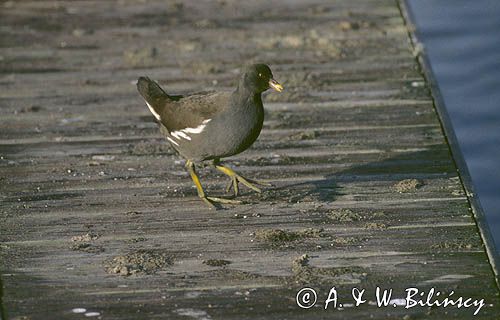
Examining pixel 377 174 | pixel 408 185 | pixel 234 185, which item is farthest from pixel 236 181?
pixel 408 185

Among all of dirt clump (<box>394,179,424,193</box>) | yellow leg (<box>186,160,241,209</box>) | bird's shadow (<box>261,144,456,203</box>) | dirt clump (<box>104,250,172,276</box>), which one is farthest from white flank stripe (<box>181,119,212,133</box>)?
dirt clump (<box>394,179,424,193</box>)

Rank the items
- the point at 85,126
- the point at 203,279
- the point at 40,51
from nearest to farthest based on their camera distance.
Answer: the point at 203,279
the point at 85,126
the point at 40,51

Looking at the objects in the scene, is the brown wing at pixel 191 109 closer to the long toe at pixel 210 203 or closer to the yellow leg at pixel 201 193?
the yellow leg at pixel 201 193

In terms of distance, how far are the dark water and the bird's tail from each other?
3080 millimetres

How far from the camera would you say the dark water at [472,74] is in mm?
8906

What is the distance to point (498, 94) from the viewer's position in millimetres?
9930

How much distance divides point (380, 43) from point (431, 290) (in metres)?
3.94

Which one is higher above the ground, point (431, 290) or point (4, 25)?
point (4, 25)

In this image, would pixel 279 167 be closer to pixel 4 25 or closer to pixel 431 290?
pixel 431 290

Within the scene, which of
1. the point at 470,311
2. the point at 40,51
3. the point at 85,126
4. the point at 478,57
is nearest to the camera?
the point at 470,311

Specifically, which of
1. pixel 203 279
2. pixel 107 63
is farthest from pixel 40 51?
pixel 203 279

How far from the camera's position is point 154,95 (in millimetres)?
6457

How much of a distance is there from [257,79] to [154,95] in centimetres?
82

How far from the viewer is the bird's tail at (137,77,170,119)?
6.39 meters
